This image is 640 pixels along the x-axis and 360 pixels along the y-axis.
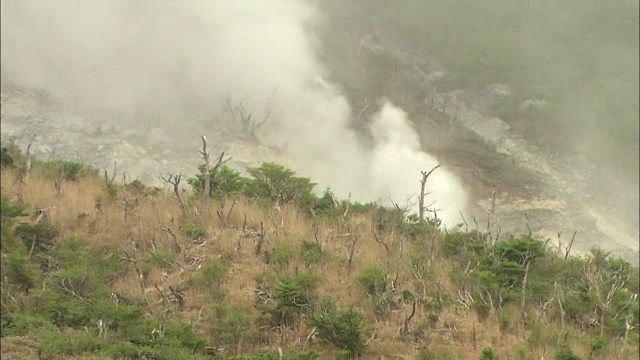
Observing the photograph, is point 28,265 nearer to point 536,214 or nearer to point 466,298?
point 466,298

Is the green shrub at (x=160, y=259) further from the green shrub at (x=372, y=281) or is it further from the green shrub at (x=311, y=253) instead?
the green shrub at (x=372, y=281)

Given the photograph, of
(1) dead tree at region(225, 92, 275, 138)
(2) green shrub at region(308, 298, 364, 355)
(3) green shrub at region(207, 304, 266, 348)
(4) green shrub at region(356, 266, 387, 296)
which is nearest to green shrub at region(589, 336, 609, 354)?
(4) green shrub at region(356, 266, 387, 296)

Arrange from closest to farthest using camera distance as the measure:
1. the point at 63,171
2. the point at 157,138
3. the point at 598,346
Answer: the point at 598,346 < the point at 63,171 < the point at 157,138

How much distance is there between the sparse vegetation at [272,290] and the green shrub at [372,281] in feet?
0.04

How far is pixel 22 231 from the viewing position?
484 centimetres

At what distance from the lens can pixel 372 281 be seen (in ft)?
15.7

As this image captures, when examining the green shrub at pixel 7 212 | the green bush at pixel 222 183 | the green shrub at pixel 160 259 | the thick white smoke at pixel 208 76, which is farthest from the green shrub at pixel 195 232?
the thick white smoke at pixel 208 76

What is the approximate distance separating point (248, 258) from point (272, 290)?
693mm

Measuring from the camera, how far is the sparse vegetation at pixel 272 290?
12.1 feet

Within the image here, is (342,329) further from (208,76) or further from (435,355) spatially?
(208,76)

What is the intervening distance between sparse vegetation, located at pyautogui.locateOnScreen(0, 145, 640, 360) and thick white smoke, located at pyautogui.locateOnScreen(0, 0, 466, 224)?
30.5 feet

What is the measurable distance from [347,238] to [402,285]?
1258mm

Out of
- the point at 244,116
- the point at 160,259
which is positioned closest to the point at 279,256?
the point at 160,259

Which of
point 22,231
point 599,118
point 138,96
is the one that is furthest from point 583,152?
point 22,231
